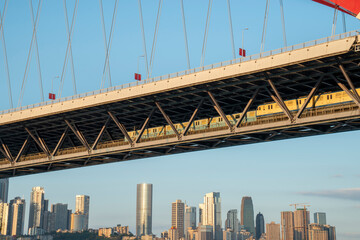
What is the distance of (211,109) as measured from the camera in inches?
2869

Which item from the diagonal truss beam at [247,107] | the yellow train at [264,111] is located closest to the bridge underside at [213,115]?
the diagonal truss beam at [247,107]

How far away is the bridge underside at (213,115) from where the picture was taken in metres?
57.1

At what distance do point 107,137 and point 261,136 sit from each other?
90.7 ft

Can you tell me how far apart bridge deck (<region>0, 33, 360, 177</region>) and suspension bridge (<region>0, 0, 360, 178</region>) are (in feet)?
0.31

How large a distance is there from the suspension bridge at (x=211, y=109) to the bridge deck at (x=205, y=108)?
9 centimetres

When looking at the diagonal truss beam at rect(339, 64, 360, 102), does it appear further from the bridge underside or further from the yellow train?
the yellow train

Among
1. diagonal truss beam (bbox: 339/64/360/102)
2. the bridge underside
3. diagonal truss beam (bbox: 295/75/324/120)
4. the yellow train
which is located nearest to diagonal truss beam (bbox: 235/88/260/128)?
the bridge underside

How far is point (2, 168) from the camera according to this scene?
87688 millimetres

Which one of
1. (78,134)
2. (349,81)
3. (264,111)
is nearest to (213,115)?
(264,111)

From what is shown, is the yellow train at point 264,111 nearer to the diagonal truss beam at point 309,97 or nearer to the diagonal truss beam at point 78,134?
the diagonal truss beam at point 309,97

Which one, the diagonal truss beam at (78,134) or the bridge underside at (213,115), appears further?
the diagonal truss beam at (78,134)

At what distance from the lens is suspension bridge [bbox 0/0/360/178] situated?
55719 mm

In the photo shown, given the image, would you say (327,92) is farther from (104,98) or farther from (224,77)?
(104,98)

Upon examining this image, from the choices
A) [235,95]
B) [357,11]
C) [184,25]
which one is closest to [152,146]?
[235,95]
